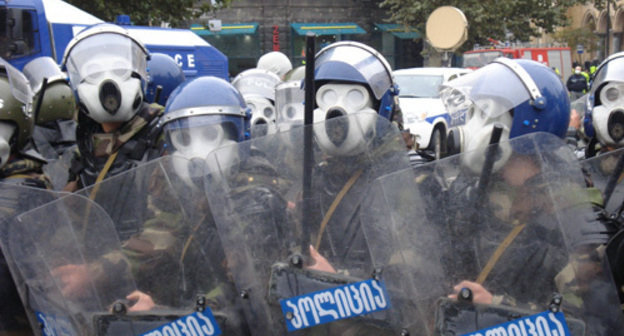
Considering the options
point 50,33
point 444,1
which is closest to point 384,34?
point 444,1

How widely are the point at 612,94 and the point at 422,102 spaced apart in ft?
22.2

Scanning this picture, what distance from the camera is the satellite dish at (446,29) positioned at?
7527mm

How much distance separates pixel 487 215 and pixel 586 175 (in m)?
0.51

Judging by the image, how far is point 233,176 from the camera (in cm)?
228

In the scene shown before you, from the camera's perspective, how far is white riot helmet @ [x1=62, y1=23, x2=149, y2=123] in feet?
11.6

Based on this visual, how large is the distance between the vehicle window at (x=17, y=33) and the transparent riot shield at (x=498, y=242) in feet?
26.8

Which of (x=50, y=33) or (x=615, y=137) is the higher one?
(x=50, y=33)

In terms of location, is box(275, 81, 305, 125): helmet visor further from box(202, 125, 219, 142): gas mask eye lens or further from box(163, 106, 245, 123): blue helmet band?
box(202, 125, 219, 142): gas mask eye lens

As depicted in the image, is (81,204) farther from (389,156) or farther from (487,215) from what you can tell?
(487,215)

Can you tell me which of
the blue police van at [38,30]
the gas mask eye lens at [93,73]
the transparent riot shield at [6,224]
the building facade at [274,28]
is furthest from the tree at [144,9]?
the building facade at [274,28]

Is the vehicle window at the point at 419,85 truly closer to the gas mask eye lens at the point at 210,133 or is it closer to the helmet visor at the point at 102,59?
the helmet visor at the point at 102,59

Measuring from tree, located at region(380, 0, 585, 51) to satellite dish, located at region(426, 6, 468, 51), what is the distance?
14781 millimetres

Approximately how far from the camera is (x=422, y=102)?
33.7 ft

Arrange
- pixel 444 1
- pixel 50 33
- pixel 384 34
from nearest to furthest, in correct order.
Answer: pixel 50 33, pixel 444 1, pixel 384 34
